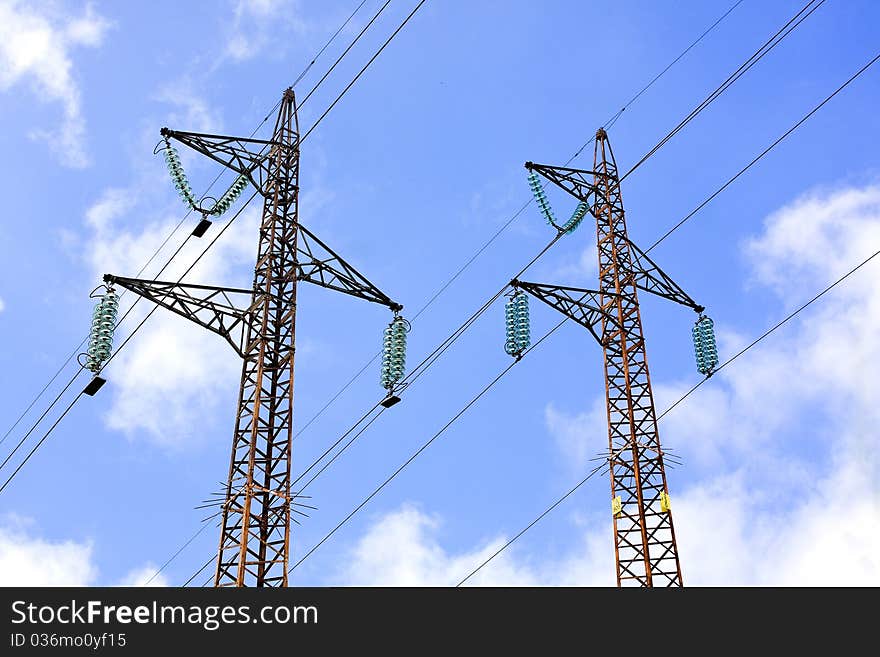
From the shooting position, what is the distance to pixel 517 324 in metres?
29.2

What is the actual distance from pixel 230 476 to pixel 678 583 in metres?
10.0

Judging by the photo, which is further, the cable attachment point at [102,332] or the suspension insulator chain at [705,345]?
the suspension insulator chain at [705,345]

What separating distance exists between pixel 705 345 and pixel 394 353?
1058cm

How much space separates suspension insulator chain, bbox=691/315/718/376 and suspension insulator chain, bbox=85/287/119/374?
51.6ft

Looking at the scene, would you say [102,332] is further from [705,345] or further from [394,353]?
[705,345]

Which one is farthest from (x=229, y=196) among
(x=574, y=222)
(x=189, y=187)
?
(x=574, y=222)

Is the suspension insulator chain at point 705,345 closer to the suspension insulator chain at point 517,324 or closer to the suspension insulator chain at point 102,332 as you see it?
the suspension insulator chain at point 517,324

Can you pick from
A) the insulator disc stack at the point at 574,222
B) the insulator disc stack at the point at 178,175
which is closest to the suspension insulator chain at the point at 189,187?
the insulator disc stack at the point at 178,175

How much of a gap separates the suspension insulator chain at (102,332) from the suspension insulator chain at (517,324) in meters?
9.01

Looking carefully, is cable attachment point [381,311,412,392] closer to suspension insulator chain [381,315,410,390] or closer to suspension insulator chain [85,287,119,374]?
suspension insulator chain [381,315,410,390]

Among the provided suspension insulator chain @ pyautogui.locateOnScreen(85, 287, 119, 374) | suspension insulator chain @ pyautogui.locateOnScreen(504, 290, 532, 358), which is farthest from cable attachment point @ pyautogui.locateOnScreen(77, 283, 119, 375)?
suspension insulator chain @ pyautogui.locateOnScreen(504, 290, 532, 358)

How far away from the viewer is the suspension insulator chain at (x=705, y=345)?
3322 centimetres
